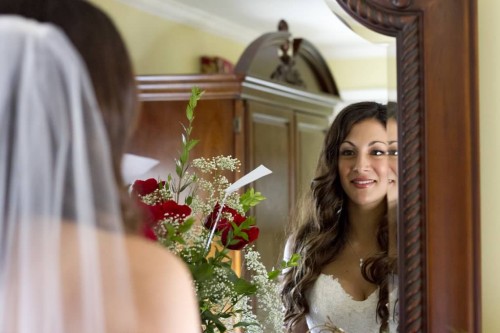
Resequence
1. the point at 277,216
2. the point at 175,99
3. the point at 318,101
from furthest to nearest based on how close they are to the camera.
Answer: the point at 175,99 < the point at 318,101 < the point at 277,216

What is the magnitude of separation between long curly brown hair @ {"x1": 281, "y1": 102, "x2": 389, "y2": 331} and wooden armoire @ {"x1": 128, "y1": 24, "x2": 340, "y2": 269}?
0.16 meters

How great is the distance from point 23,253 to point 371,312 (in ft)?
2.08

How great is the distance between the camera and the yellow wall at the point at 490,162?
121 centimetres

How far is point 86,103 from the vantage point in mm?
754

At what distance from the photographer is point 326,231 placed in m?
1.30

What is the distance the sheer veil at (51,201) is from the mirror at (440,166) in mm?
555

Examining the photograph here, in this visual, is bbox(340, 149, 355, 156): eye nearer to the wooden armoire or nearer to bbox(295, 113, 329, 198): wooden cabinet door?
bbox(295, 113, 329, 198): wooden cabinet door

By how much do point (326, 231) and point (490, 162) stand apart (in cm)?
25

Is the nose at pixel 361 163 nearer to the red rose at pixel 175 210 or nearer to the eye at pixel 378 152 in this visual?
the eye at pixel 378 152

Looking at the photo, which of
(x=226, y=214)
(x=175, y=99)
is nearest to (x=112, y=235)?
(x=226, y=214)

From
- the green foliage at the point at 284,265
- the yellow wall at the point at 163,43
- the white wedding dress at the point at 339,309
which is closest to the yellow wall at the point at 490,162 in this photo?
the white wedding dress at the point at 339,309

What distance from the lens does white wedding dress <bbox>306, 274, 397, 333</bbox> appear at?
48.9 inches

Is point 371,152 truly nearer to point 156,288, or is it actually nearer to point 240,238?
point 240,238

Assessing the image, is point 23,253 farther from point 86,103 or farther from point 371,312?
point 371,312
